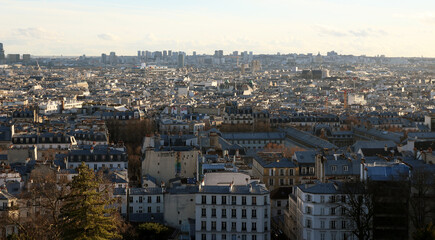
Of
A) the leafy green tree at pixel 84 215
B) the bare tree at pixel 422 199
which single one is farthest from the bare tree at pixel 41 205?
the bare tree at pixel 422 199

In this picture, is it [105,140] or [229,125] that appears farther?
[229,125]

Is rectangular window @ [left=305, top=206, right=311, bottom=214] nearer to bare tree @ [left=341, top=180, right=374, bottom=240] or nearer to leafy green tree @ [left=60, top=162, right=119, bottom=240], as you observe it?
bare tree @ [left=341, top=180, right=374, bottom=240]

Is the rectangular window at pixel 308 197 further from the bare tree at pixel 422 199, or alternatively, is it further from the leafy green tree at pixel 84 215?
the leafy green tree at pixel 84 215

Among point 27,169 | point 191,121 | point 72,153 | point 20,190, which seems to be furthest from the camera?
point 191,121

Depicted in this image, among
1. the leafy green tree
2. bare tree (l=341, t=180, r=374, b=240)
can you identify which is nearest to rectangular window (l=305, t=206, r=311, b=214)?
bare tree (l=341, t=180, r=374, b=240)

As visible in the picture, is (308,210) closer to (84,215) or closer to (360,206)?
(360,206)

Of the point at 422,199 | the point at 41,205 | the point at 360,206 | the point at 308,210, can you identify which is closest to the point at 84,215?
the point at 41,205

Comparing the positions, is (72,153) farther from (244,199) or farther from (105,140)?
(244,199)

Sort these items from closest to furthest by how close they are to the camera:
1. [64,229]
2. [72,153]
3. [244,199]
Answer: [64,229], [244,199], [72,153]

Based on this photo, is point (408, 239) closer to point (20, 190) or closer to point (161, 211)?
point (161, 211)

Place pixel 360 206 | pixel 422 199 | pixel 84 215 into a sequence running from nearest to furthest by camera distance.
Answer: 1. pixel 84 215
2. pixel 422 199
3. pixel 360 206

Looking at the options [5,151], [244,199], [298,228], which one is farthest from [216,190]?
→ [5,151]
